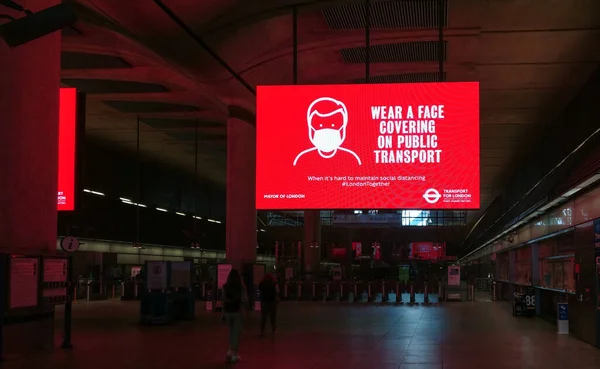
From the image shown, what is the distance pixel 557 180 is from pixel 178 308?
11.8 metres

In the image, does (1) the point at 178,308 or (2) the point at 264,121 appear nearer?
(2) the point at 264,121

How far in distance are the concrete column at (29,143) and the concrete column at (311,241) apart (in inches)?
1153

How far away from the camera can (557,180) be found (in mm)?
18812

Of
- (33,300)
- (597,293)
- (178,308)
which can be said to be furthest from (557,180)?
(33,300)

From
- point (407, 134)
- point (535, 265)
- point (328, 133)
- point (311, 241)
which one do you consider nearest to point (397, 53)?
point (407, 134)

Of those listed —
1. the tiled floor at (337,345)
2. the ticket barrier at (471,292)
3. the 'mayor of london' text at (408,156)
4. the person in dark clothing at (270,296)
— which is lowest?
the ticket barrier at (471,292)

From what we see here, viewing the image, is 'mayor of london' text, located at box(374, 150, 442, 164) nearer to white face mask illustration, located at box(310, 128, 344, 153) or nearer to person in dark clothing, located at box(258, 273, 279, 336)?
white face mask illustration, located at box(310, 128, 344, 153)

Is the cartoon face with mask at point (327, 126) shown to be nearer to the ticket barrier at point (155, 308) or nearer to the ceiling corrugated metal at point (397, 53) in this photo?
the ceiling corrugated metal at point (397, 53)

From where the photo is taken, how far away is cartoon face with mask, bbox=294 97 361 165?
12742 millimetres

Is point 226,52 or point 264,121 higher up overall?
point 226,52

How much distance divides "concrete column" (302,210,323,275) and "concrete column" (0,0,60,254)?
1153 inches

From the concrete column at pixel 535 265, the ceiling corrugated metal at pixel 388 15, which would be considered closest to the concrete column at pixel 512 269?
the concrete column at pixel 535 265

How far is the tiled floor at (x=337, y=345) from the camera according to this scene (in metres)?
11.9

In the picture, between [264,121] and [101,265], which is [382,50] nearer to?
[264,121]
